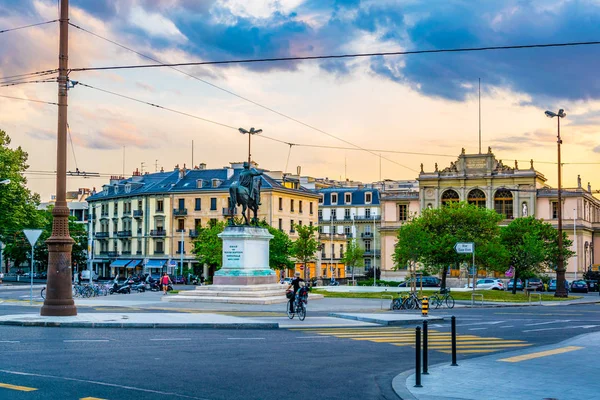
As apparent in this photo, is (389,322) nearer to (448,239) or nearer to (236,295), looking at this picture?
(236,295)

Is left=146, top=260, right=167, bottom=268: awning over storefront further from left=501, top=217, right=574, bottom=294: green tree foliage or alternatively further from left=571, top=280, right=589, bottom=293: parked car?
left=501, top=217, right=574, bottom=294: green tree foliage

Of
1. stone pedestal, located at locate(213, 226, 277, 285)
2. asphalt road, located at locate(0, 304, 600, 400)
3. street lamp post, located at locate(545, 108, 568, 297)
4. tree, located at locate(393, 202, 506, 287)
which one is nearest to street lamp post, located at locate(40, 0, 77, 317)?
asphalt road, located at locate(0, 304, 600, 400)

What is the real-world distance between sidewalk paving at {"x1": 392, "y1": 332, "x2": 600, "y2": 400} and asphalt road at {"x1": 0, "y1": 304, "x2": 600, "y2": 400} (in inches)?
21.9

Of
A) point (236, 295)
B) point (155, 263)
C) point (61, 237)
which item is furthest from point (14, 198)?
point (61, 237)

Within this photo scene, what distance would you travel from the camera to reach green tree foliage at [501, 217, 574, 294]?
61.7 meters

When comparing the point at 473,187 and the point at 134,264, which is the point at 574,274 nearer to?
the point at 473,187

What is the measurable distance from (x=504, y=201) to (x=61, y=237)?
88590mm

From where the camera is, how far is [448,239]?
59.8 meters

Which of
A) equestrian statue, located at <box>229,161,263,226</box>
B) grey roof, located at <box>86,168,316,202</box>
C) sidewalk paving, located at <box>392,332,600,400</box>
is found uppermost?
grey roof, located at <box>86,168,316,202</box>

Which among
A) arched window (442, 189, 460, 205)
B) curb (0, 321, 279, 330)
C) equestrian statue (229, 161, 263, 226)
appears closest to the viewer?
curb (0, 321, 279, 330)

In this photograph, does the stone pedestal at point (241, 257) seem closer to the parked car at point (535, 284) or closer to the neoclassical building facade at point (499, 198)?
the parked car at point (535, 284)

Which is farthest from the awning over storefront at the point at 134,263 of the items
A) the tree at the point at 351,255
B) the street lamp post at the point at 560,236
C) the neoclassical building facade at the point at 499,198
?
the street lamp post at the point at 560,236

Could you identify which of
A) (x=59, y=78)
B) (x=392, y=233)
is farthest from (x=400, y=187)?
(x=59, y=78)

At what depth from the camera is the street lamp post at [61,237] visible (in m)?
27.0
